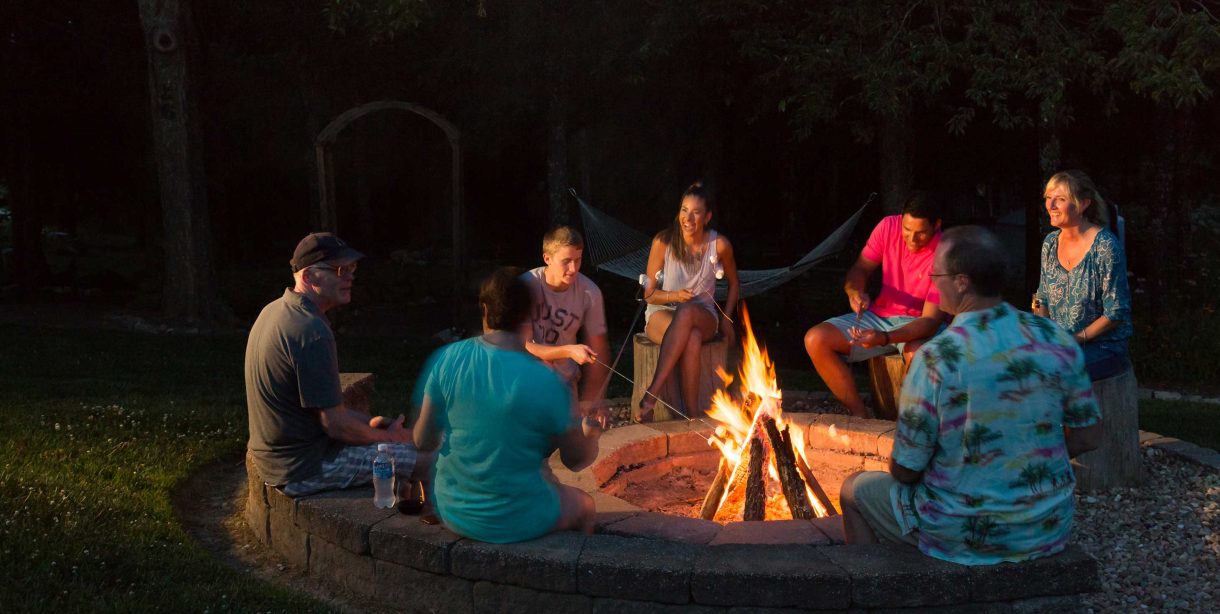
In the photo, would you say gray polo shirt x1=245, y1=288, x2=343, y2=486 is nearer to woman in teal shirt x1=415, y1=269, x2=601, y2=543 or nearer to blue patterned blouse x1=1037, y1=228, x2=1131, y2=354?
woman in teal shirt x1=415, y1=269, x2=601, y2=543

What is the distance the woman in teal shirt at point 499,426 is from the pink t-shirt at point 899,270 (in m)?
3.20

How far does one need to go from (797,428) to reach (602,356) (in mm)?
Answer: 1140

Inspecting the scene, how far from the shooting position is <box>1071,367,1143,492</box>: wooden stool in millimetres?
5359

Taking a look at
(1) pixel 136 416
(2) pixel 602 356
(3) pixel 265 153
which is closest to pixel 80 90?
(3) pixel 265 153

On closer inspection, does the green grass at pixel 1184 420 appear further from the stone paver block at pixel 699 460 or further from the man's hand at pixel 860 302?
the stone paver block at pixel 699 460

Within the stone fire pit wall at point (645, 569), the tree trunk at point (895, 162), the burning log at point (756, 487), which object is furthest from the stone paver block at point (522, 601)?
the tree trunk at point (895, 162)

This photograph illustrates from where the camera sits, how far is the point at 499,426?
12.2 ft

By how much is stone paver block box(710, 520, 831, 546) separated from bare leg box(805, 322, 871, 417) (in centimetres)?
220

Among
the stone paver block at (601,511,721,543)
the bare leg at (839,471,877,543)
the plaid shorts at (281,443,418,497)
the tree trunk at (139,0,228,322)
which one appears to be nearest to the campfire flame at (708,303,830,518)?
the stone paver block at (601,511,721,543)

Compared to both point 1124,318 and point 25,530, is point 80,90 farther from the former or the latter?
point 1124,318

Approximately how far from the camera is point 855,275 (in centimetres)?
664

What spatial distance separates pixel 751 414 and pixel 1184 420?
11.1 feet

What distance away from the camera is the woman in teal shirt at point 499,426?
12.0ft

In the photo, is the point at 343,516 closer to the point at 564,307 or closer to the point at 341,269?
the point at 341,269
